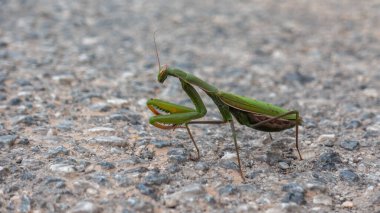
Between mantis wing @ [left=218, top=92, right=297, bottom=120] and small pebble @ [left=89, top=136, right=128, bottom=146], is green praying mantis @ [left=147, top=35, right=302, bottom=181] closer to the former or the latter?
mantis wing @ [left=218, top=92, right=297, bottom=120]

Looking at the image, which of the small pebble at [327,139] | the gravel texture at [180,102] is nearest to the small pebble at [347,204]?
the gravel texture at [180,102]

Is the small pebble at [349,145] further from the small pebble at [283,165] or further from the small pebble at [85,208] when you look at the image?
the small pebble at [85,208]

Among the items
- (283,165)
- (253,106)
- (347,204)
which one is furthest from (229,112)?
(347,204)

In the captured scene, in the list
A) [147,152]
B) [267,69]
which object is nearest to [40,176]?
[147,152]

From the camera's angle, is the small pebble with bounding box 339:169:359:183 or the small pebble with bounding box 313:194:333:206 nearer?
the small pebble with bounding box 313:194:333:206

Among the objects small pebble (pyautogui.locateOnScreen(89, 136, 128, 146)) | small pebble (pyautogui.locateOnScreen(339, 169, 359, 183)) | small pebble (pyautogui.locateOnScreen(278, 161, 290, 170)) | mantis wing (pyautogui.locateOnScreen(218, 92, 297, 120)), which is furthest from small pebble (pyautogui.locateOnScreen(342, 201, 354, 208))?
small pebble (pyautogui.locateOnScreen(89, 136, 128, 146))

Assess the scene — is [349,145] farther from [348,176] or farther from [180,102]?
[180,102]

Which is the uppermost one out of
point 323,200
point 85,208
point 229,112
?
point 229,112

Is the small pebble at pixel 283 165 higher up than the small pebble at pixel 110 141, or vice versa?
the small pebble at pixel 283 165
